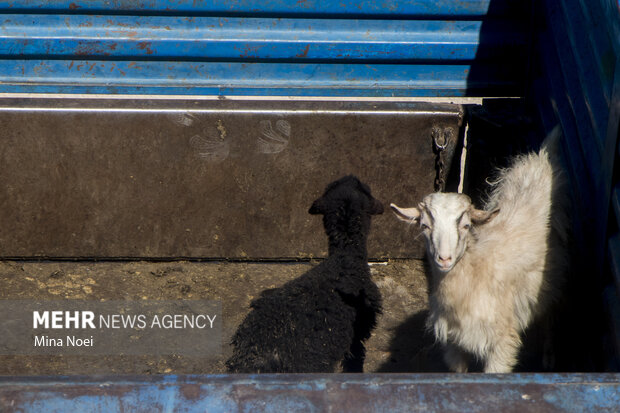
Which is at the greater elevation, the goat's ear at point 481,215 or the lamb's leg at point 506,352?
the goat's ear at point 481,215

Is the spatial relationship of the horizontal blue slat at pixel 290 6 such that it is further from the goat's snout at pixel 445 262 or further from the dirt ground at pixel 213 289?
the goat's snout at pixel 445 262

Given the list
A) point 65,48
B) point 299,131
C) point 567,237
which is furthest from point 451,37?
point 65,48

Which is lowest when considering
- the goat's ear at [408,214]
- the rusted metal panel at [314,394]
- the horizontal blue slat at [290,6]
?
the rusted metal panel at [314,394]

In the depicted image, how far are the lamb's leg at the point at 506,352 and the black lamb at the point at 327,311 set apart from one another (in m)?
0.74

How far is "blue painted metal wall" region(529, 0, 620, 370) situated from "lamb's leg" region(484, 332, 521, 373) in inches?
14.5

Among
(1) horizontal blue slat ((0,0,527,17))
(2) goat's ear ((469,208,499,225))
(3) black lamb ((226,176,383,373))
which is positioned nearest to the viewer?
(2) goat's ear ((469,208,499,225))

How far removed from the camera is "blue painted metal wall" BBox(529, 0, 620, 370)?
9.51 feet

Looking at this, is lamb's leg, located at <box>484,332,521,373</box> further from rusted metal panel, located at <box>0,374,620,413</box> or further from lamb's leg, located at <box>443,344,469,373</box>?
rusted metal panel, located at <box>0,374,620,413</box>

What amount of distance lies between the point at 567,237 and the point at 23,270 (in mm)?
3686

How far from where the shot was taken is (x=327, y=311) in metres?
3.59

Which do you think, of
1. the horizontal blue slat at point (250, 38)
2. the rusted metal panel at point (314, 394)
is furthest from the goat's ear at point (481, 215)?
the horizontal blue slat at point (250, 38)

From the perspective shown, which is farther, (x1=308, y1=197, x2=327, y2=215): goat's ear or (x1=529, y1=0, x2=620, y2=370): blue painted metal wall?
(x1=308, y1=197, x2=327, y2=215): goat's ear

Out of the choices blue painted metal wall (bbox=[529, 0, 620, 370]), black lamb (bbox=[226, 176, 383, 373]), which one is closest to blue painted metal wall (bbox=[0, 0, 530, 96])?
blue painted metal wall (bbox=[529, 0, 620, 370])

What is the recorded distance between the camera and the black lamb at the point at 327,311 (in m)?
3.33
